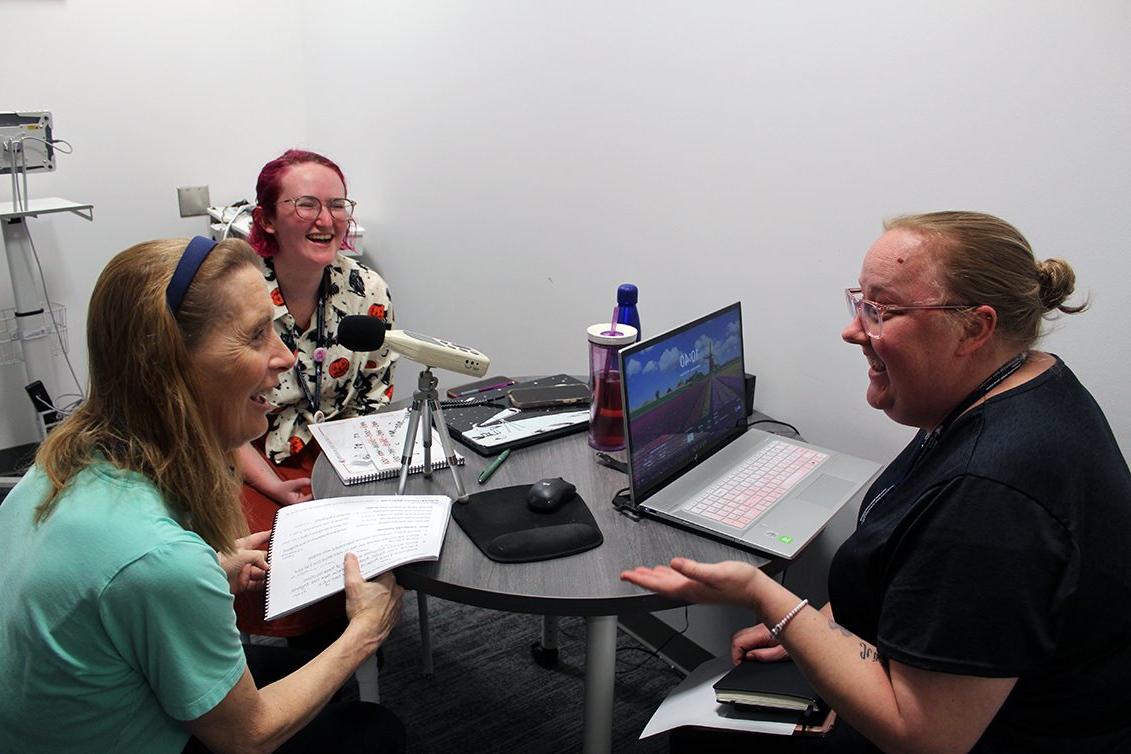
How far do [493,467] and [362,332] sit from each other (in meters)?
0.38

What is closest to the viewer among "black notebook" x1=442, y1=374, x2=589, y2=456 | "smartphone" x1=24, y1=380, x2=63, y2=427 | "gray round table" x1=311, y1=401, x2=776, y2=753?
"gray round table" x1=311, y1=401, x2=776, y2=753

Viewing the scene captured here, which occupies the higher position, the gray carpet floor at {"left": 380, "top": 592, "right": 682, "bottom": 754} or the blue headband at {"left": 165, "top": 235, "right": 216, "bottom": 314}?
the blue headband at {"left": 165, "top": 235, "right": 216, "bottom": 314}

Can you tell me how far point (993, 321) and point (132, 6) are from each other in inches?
136

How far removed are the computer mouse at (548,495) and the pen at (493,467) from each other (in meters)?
0.12

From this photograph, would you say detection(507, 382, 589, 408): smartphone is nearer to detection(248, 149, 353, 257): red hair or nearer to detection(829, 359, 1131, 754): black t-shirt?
detection(248, 149, 353, 257): red hair

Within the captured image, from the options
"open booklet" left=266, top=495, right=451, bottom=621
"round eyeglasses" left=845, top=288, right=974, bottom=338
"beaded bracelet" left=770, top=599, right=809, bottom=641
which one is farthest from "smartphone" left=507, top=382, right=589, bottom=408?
"beaded bracelet" left=770, top=599, right=809, bottom=641

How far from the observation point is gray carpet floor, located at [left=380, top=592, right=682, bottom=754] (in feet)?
6.88

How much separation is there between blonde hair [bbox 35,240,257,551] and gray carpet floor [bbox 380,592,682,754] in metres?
1.23

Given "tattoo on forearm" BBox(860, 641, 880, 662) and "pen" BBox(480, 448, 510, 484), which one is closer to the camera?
"tattoo on forearm" BBox(860, 641, 880, 662)

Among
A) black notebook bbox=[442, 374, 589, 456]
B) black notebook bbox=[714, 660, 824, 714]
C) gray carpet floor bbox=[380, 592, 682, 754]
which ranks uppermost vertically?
black notebook bbox=[442, 374, 589, 456]

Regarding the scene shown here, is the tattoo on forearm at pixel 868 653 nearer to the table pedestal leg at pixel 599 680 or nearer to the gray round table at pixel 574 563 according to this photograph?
the gray round table at pixel 574 563

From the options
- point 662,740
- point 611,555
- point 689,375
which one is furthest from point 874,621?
point 662,740

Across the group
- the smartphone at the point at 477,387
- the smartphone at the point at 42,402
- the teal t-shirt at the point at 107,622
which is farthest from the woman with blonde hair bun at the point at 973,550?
the smartphone at the point at 42,402

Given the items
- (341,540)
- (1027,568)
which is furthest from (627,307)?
(1027,568)
